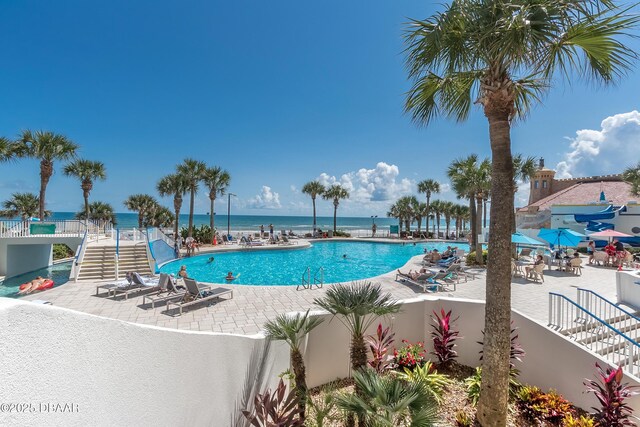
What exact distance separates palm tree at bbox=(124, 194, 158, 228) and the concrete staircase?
2216 cm

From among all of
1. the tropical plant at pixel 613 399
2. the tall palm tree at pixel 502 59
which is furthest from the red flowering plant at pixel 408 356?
the tropical plant at pixel 613 399

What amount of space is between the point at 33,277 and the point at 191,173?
44.6 ft

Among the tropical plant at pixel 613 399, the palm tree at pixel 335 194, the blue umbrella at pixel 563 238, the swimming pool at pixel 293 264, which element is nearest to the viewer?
the tropical plant at pixel 613 399

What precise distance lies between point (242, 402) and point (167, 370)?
1.67m

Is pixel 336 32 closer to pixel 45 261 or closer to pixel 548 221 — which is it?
pixel 45 261

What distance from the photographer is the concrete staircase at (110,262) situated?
12.2 metres

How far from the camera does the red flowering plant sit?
576 centimetres

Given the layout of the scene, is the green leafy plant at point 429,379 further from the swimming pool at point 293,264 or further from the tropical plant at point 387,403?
the swimming pool at point 293,264

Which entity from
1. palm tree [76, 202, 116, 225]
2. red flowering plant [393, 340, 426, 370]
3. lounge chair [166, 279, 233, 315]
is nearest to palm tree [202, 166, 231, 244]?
palm tree [76, 202, 116, 225]

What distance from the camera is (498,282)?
3.71 metres

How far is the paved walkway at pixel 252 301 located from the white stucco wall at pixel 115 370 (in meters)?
2.99

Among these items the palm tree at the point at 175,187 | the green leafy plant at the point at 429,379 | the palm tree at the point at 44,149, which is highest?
the palm tree at the point at 44,149

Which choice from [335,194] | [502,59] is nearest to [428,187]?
[335,194]

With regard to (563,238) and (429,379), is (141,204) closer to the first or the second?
(429,379)
